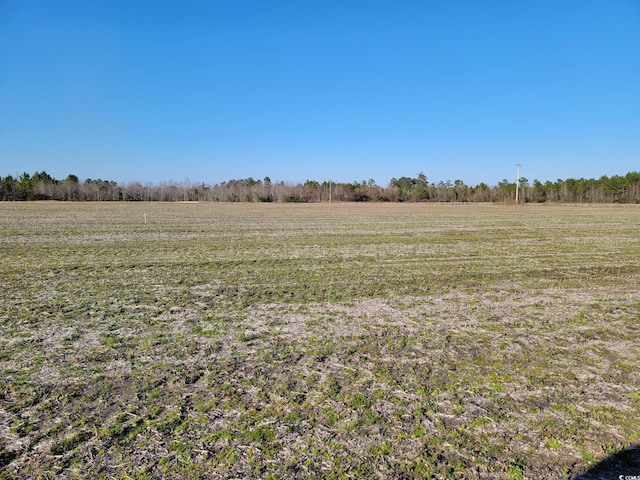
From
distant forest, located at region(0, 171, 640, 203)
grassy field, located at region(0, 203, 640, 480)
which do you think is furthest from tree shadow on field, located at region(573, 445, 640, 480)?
distant forest, located at region(0, 171, 640, 203)

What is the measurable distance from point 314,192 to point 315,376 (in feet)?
454

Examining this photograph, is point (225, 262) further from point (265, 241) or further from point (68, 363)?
point (68, 363)

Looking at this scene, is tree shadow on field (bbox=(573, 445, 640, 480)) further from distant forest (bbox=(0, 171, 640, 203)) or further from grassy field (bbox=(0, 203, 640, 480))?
distant forest (bbox=(0, 171, 640, 203))

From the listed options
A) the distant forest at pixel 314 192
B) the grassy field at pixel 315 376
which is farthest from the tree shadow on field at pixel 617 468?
the distant forest at pixel 314 192

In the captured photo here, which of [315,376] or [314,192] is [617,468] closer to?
[315,376]

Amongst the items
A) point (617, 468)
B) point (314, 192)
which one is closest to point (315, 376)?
point (617, 468)

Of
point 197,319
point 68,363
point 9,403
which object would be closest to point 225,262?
point 197,319

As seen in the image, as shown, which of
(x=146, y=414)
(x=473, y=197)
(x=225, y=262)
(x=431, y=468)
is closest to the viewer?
(x=431, y=468)

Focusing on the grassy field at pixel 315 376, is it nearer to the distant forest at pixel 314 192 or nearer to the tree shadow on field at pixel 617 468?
the tree shadow on field at pixel 617 468

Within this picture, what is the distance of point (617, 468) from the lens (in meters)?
3.21

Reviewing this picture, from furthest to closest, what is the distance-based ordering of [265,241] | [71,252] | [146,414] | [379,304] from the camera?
[265,241]
[71,252]
[379,304]
[146,414]

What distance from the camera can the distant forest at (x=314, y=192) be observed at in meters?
110

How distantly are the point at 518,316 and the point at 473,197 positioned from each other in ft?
447

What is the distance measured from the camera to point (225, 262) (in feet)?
44.2
